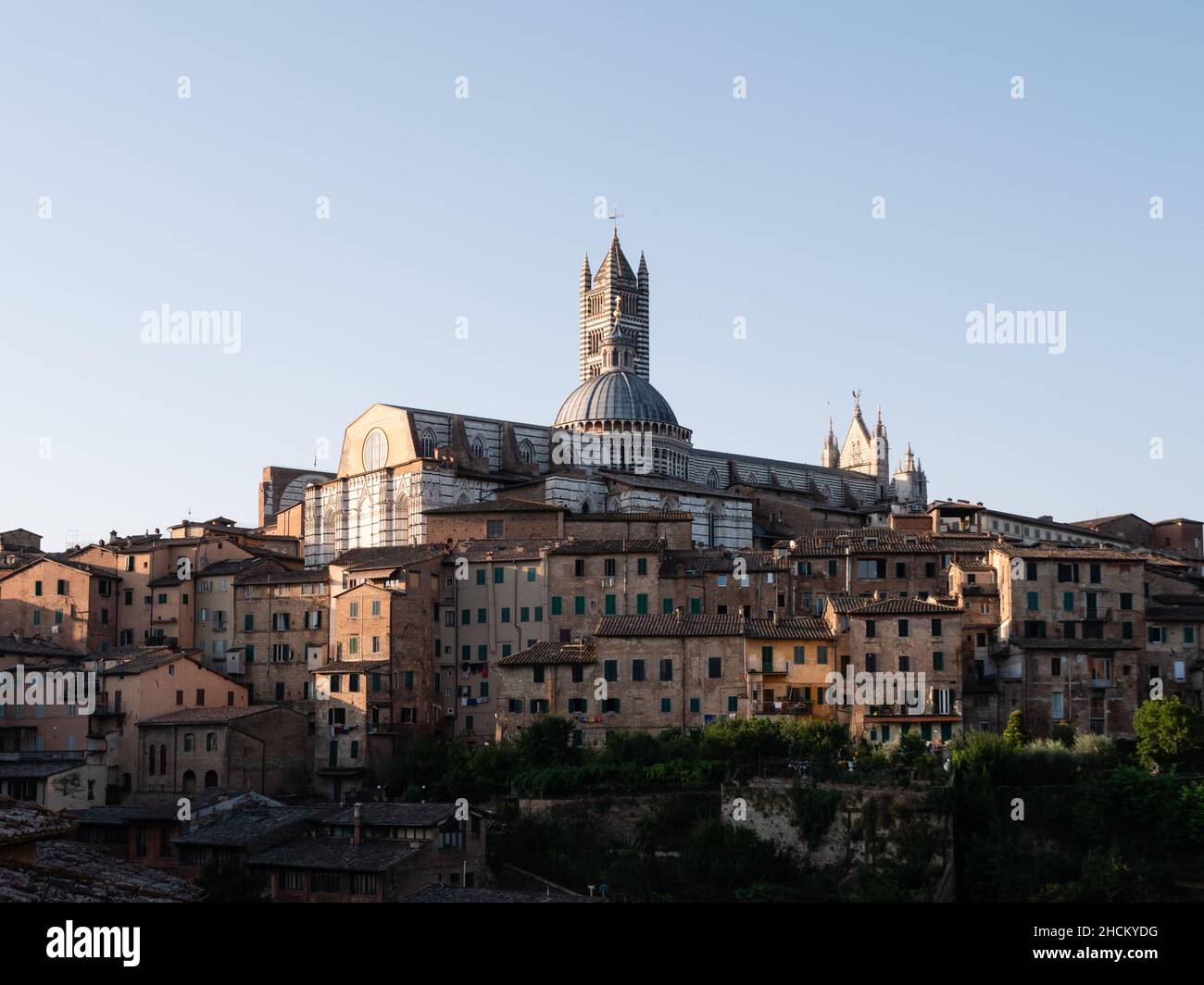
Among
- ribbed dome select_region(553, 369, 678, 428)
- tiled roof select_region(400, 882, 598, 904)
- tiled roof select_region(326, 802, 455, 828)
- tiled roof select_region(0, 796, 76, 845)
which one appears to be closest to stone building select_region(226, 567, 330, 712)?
tiled roof select_region(326, 802, 455, 828)

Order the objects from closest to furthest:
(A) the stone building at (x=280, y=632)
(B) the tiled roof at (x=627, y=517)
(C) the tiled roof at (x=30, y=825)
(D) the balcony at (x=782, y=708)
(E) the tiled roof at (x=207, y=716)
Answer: (C) the tiled roof at (x=30, y=825), (D) the balcony at (x=782, y=708), (E) the tiled roof at (x=207, y=716), (A) the stone building at (x=280, y=632), (B) the tiled roof at (x=627, y=517)

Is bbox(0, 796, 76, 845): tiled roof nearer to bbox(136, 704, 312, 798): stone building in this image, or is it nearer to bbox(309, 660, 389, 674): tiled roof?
bbox(136, 704, 312, 798): stone building

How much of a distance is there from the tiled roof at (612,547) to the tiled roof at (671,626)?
183 inches

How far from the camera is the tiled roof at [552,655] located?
54219 millimetres

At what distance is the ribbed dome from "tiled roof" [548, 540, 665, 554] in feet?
115

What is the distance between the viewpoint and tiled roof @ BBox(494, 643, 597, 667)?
178ft

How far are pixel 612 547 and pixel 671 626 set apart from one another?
649 cm

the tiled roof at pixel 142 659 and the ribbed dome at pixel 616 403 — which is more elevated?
the ribbed dome at pixel 616 403

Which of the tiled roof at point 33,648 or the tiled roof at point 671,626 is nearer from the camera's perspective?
the tiled roof at point 671,626

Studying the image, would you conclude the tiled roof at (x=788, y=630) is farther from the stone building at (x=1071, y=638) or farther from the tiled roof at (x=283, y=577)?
the tiled roof at (x=283, y=577)

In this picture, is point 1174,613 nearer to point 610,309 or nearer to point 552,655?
point 552,655

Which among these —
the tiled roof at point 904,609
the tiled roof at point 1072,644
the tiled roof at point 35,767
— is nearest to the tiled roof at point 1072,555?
the tiled roof at point 1072,644
